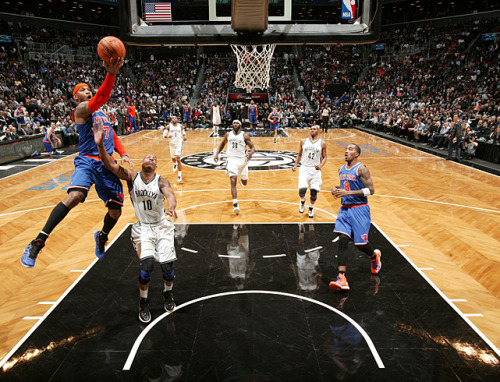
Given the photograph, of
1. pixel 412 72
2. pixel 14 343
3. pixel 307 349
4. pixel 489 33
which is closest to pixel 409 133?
Result: pixel 412 72

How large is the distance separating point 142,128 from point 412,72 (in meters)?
18.9

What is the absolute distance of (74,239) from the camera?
6051 mm

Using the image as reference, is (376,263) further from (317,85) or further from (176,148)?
(317,85)

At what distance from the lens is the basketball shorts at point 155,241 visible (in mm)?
3695

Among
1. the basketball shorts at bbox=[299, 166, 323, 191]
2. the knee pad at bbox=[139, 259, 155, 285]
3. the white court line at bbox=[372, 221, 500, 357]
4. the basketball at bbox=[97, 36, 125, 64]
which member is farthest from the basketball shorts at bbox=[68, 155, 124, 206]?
the white court line at bbox=[372, 221, 500, 357]

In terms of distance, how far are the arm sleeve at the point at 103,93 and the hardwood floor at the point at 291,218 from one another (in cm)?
222

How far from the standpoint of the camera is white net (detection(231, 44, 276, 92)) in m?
15.2

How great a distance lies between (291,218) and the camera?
6969 millimetres

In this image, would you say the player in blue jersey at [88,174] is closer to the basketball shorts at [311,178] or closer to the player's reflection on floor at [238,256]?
the player's reflection on floor at [238,256]

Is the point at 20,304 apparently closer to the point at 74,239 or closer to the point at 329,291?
the point at 74,239

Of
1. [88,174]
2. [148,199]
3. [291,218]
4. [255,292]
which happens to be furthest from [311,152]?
[88,174]

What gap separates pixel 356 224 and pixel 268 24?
5962 mm

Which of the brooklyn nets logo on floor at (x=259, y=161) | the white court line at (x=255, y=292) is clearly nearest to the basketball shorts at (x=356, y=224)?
the white court line at (x=255, y=292)

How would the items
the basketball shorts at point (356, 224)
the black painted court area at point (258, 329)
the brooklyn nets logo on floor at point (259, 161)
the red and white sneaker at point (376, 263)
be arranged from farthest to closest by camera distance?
the brooklyn nets logo on floor at point (259, 161), the red and white sneaker at point (376, 263), the basketball shorts at point (356, 224), the black painted court area at point (258, 329)
